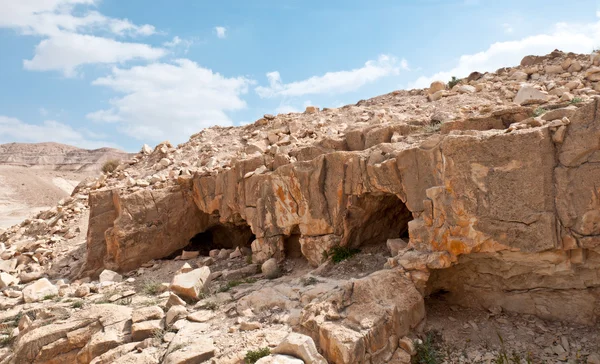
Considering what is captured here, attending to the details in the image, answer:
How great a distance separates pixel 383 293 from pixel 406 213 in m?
3.31

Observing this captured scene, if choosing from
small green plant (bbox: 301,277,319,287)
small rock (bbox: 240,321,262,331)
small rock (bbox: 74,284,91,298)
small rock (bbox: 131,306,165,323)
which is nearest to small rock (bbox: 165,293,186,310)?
small rock (bbox: 131,306,165,323)

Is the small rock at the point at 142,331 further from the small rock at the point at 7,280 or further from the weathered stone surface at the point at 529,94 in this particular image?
the weathered stone surface at the point at 529,94

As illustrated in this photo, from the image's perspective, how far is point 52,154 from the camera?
75.8 m

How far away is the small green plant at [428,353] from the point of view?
6.13 metres

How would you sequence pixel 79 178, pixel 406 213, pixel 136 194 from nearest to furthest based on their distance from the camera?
pixel 406 213 → pixel 136 194 → pixel 79 178

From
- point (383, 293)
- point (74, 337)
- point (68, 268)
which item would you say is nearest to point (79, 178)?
point (68, 268)

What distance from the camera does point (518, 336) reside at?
6.44 m

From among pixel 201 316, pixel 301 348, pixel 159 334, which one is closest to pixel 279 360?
pixel 301 348

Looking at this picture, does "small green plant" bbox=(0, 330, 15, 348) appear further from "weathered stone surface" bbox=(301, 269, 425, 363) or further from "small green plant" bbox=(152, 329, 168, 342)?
"weathered stone surface" bbox=(301, 269, 425, 363)

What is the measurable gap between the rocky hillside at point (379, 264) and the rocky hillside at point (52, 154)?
2429 inches

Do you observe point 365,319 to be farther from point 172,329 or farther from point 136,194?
point 136,194

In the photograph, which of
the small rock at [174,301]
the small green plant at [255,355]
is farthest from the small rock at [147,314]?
the small green plant at [255,355]

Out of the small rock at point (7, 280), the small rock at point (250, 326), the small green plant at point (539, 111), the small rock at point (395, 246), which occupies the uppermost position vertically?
the small green plant at point (539, 111)

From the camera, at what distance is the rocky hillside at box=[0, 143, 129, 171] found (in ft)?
227
